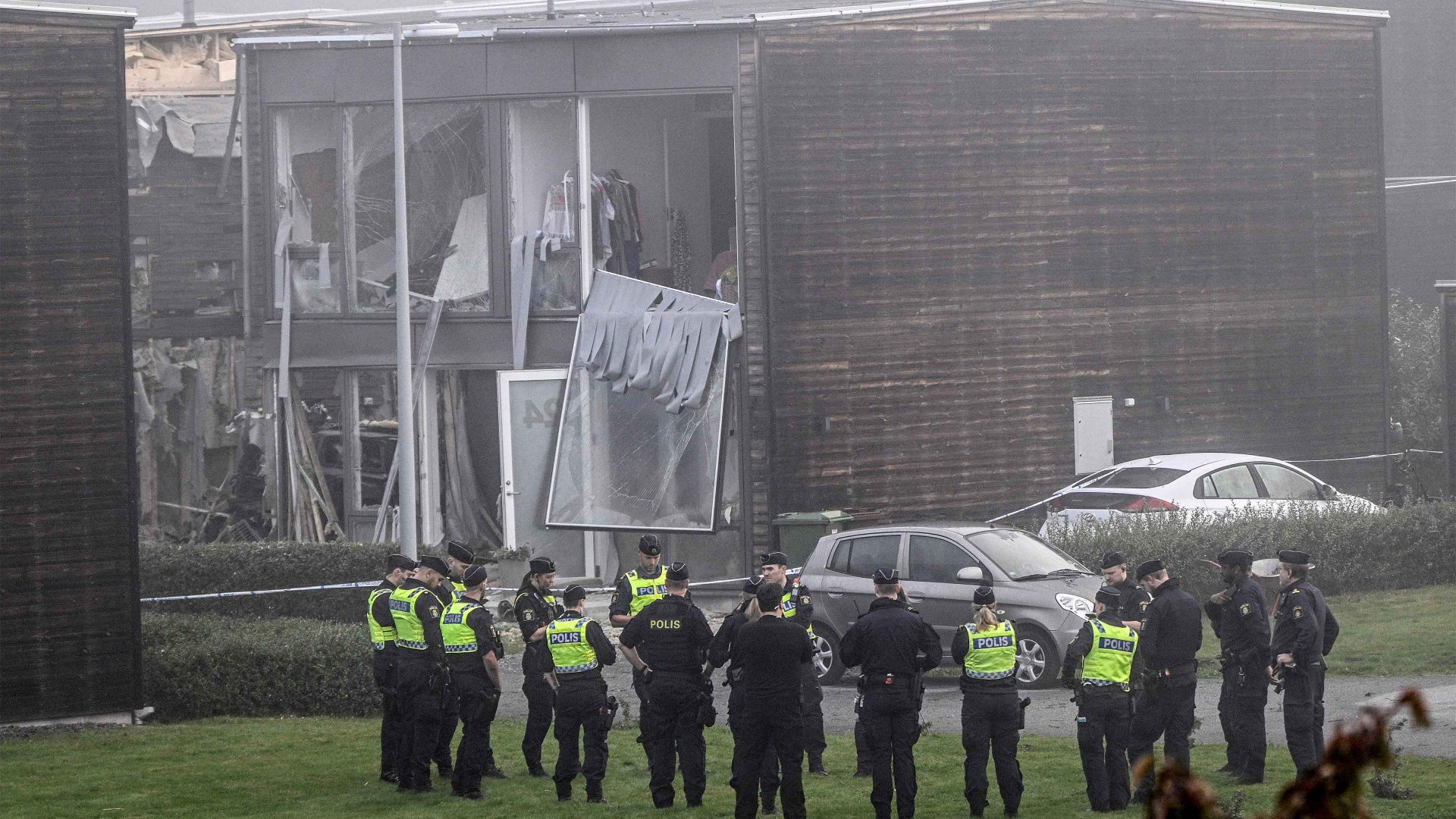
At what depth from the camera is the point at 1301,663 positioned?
33.4ft

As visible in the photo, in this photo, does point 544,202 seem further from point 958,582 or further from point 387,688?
point 387,688

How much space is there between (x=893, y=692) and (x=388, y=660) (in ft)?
13.1

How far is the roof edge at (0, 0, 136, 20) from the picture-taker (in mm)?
13750

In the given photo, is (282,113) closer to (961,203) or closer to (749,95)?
(749,95)

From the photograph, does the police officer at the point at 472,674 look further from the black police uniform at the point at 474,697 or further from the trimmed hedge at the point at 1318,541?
the trimmed hedge at the point at 1318,541

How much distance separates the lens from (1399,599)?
17.8 m

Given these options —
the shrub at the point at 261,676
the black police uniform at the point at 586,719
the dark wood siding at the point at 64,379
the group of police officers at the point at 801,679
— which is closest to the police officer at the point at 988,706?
the group of police officers at the point at 801,679

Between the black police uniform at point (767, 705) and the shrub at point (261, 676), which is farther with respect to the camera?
the shrub at point (261, 676)

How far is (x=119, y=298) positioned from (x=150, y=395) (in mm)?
13076

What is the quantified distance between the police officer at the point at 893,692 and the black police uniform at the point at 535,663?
2388 mm

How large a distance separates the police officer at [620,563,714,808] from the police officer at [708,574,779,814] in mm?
168

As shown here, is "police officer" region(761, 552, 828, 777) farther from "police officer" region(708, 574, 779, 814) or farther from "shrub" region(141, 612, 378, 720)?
"shrub" region(141, 612, 378, 720)

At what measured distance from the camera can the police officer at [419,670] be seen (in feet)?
36.9

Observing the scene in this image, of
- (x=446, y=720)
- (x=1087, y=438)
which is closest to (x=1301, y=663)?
(x=446, y=720)
